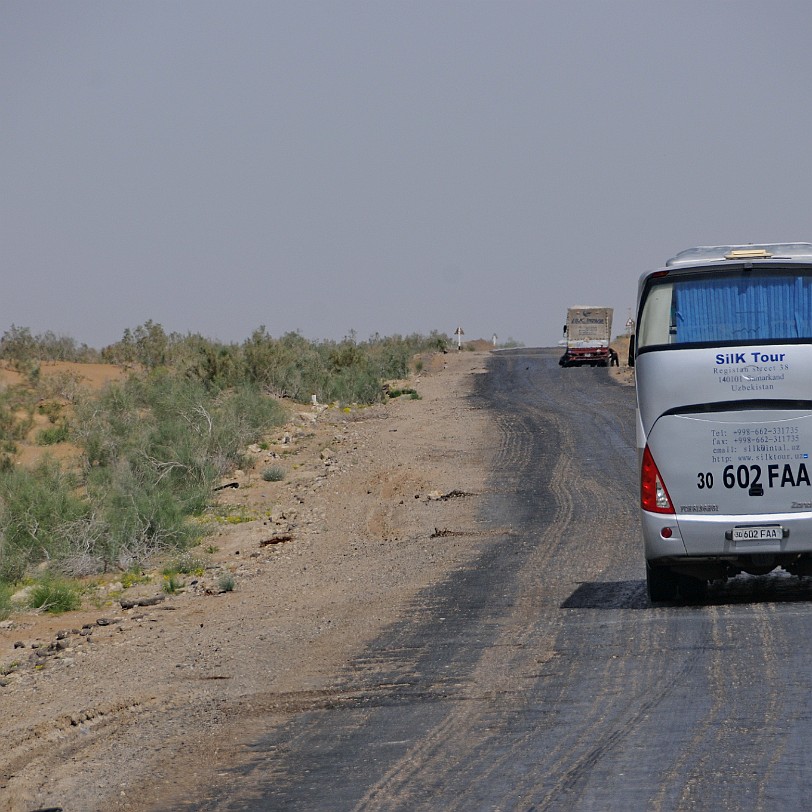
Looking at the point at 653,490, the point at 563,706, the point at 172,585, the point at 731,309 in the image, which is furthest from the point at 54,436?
the point at 563,706

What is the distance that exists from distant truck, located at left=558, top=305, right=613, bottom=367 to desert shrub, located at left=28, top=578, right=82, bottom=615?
1547 inches

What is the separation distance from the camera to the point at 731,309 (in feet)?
36.4

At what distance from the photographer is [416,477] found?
23688 mm

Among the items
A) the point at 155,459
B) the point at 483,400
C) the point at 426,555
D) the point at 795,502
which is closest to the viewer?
the point at 795,502

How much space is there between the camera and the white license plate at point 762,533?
430 inches

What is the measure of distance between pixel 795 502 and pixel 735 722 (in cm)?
396

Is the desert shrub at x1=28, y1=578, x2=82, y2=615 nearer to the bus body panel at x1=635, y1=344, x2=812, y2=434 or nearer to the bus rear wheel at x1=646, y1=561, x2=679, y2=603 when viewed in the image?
the bus rear wheel at x1=646, y1=561, x2=679, y2=603

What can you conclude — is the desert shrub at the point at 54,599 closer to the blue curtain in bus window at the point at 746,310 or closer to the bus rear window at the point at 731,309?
the bus rear window at the point at 731,309

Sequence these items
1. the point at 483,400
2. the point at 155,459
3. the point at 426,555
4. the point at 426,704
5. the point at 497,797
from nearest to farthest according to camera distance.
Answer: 1. the point at 497,797
2. the point at 426,704
3. the point at 426,555
4. the point at 155,459
5. the point at 483,400

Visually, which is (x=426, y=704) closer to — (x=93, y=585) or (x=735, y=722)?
(x=735, y=722)

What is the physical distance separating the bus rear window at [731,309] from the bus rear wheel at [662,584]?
223 centimetres

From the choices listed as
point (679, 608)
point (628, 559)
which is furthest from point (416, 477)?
point (679, 608)

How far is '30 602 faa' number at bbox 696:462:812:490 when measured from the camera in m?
10.9

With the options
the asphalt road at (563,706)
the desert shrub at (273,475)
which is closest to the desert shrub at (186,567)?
the asphalt road at (563,706)
